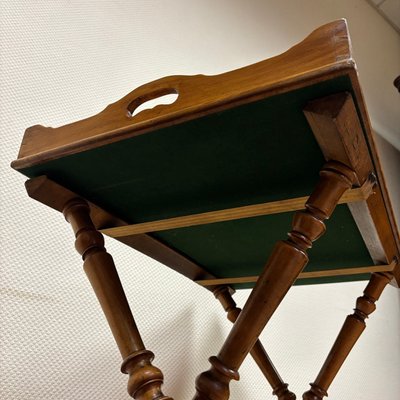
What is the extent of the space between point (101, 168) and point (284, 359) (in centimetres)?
83

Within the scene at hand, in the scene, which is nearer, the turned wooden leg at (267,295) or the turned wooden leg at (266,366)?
the turned wooden leg at (267,295)

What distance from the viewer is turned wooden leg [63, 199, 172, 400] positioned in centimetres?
45

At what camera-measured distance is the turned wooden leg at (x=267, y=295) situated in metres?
0.43

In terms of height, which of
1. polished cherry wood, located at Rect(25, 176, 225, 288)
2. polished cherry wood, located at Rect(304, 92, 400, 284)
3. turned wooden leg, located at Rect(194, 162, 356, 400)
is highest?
polished cherry wood, located at Rect(25, 176, 225, 288)

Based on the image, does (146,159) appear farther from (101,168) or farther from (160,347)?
(160,347)

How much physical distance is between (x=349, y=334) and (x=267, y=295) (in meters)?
0.37

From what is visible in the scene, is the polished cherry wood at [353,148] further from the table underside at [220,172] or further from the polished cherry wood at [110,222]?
the polished cherry wood at [110,222]

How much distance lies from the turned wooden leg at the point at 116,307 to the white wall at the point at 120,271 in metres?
0.23

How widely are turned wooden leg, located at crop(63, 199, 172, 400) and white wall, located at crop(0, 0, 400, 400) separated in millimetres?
231

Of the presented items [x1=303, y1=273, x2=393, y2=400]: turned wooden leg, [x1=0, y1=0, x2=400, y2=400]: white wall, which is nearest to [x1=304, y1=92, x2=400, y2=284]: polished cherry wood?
[x1=303, y1=273, x2=393, y2=400]: turned wooden leg

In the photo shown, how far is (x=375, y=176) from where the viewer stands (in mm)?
513

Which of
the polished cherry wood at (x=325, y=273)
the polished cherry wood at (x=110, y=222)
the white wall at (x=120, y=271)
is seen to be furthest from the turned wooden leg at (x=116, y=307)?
the polished cherry wood at (x=325, y=273)

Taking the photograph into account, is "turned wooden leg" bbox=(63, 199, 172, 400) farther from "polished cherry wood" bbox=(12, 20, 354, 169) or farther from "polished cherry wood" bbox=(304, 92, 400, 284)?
"polished cherry wood" bbox=(304, 92, 400, 284)


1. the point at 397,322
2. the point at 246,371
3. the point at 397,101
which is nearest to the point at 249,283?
the point at 246,371
